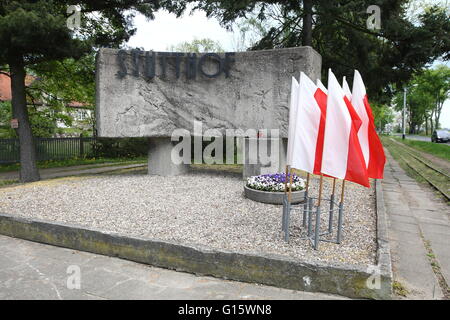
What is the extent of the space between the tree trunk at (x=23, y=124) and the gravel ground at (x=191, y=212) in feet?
3.60

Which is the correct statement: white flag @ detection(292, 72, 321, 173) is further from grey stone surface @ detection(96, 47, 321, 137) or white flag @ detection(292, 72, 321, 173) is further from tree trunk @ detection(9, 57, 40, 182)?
tree trunk @ detection(9, 57, 40, 182)

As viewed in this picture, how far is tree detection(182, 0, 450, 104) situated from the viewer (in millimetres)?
9336

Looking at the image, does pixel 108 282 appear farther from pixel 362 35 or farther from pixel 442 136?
pixel 442 136

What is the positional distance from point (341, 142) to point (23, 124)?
30.1ft

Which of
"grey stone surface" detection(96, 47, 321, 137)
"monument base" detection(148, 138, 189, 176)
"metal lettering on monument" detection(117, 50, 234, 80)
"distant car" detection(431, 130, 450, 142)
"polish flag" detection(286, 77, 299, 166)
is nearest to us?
"polish flag" detection(286, 77, 299, 166)

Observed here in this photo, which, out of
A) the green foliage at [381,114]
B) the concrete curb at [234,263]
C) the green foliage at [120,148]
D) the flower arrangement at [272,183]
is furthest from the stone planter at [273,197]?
the green foliage at [381,114]

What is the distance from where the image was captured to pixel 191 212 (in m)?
6.05

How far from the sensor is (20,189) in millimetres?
8188

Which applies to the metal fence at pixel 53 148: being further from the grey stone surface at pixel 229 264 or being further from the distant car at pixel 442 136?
the distant car at pixel 442 136

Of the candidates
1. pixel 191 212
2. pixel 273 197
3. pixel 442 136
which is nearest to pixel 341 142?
pixel 273 197

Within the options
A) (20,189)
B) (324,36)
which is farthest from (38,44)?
(324,36)

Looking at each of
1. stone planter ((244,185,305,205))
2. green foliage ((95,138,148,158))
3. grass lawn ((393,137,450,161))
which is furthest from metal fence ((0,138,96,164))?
grass lawn ((393,137,450,161))

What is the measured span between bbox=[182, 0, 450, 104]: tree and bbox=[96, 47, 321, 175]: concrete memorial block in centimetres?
180

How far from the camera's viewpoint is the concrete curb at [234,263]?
11.3ft
